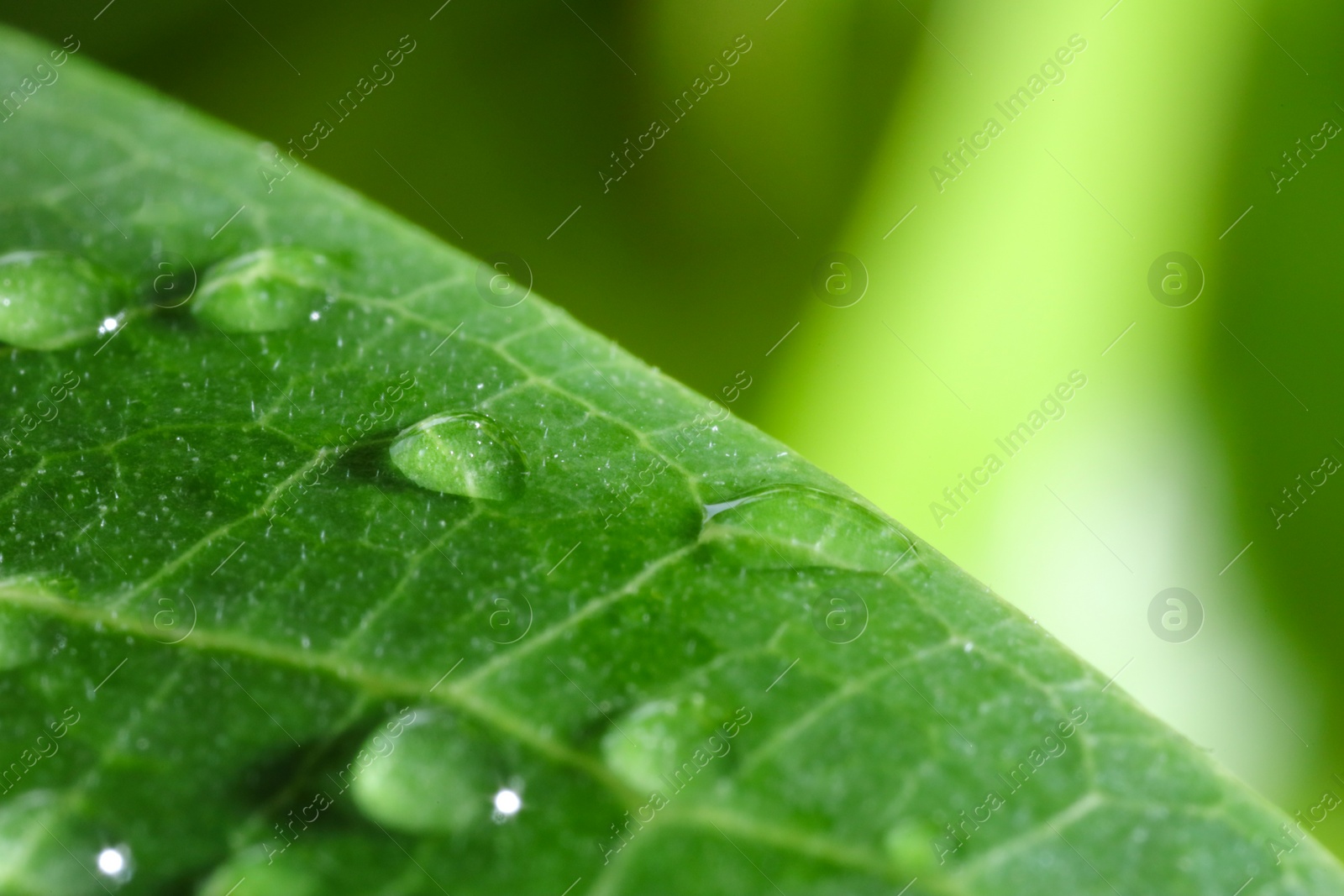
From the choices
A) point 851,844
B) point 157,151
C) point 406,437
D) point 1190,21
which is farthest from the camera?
point 1190,21

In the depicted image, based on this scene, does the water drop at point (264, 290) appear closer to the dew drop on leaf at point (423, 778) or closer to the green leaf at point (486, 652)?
the green leaf at point (486, 652)

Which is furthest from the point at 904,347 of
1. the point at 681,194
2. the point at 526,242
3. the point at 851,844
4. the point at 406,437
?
the point at 851,844

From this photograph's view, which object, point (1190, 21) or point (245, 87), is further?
point (245, 87)

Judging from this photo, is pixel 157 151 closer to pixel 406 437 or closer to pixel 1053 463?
pixel 406 437

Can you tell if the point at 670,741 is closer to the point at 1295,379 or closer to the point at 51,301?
the point at 51,301

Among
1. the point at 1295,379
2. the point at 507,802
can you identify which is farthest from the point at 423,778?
the point at 1295,379

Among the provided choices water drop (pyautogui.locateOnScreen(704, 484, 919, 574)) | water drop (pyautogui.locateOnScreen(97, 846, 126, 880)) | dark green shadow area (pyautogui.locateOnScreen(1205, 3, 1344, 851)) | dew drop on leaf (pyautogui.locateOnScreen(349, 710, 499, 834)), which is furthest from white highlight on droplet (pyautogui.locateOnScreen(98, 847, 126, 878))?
dark green shadow area (pyautogui.locateOnScreen(1205, 3, 1344, 851))

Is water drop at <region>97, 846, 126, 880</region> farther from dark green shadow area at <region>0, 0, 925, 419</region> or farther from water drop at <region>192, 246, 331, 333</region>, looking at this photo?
A: dark green shadow area at <region>0, 0, 925, 419</region>

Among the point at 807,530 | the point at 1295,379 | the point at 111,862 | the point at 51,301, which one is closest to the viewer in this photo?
the point at 111,862
